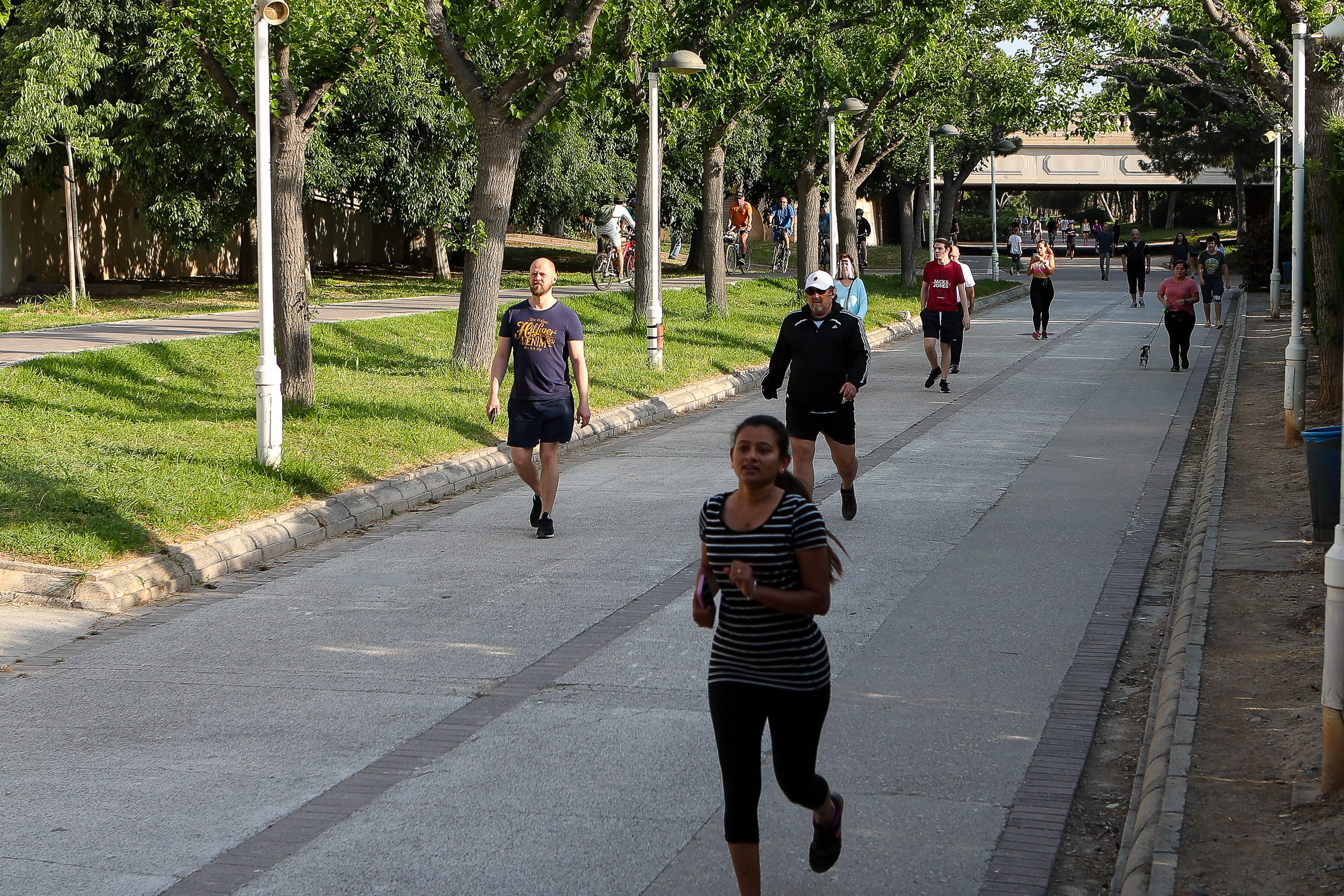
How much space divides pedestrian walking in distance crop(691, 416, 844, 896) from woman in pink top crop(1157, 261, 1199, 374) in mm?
17743

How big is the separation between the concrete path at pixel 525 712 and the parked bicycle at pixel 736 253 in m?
29.1

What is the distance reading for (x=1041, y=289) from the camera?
26.2 m

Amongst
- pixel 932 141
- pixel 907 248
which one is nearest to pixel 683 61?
pixel 907 248

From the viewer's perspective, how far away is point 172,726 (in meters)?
6.33

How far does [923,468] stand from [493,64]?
20.4m

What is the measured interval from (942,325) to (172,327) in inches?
413

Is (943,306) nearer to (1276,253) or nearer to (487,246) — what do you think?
(487,246)

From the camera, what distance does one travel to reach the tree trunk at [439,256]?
3356 cm

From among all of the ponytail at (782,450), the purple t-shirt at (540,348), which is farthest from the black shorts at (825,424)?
the ponytail at (782,450)

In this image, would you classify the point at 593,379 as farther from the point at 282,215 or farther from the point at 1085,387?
the point at 1085,387

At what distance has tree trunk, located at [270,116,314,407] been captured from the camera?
46.8 feet

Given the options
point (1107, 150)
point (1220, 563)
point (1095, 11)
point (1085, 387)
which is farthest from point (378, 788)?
point (1107, 150)

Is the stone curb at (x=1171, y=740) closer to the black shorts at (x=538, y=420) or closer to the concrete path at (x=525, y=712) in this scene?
the concrete path at (x=525, y=712)

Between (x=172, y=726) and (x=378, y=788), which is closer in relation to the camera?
(x=378, y=788)
